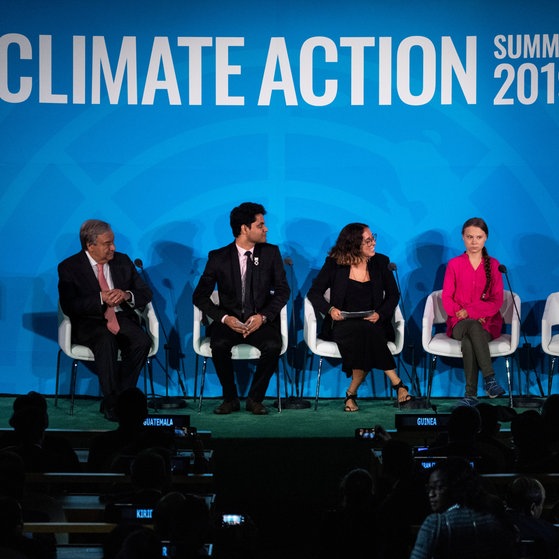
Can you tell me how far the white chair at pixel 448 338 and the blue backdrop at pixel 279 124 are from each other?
1.32 ft

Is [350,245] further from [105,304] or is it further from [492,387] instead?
[105,304]

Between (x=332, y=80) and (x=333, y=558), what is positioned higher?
(x=332, y=80)

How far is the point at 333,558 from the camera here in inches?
145

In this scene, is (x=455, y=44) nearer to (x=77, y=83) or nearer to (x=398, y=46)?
(x=398, y=46)

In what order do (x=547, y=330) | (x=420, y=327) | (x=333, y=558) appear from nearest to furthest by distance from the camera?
(x=333, y=558)
(x=547, y=330)
(x=420, y=327)

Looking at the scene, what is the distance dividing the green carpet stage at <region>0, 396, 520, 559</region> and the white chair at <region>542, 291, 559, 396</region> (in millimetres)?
466

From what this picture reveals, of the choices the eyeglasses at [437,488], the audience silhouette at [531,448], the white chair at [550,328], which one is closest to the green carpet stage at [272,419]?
the white chair at [550,328]

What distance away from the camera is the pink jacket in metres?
7.68

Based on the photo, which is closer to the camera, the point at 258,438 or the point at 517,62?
the point at 258,438

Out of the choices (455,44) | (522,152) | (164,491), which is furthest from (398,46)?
(164,491)

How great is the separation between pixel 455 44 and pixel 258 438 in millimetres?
3321

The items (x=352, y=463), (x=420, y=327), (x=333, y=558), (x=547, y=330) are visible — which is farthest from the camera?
(x=420, y=327)

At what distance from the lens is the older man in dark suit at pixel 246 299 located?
7.41 m

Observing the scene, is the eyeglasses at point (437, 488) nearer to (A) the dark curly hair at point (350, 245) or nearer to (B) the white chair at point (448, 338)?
(B) the white chair at point (448, 338)
